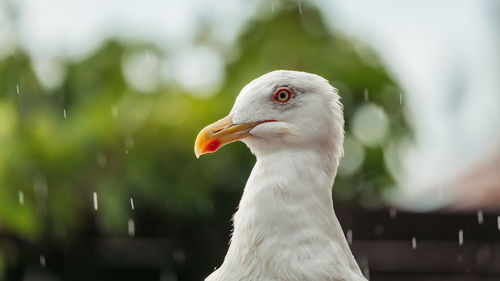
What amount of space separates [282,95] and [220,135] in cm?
11

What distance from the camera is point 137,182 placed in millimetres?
2492

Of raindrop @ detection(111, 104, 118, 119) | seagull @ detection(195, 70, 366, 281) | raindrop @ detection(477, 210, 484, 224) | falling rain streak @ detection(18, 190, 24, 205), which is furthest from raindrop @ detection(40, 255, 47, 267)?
seagull @ detection(195, 70, 366, 281)

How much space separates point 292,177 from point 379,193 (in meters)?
1.60

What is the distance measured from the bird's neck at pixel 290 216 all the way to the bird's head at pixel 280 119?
2 cm

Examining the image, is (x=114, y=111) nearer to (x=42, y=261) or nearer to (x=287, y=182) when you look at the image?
(x=42, y=261)

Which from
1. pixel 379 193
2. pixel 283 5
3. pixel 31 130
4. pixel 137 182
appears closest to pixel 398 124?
pixel 379 193

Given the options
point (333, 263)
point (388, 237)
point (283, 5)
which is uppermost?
point (283, 5)

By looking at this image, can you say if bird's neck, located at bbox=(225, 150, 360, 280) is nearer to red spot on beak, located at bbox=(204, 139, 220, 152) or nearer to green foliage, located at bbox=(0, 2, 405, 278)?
red spot on beak, located at bbox=(204, 139, 220, 152)

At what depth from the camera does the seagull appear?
0.96 metres

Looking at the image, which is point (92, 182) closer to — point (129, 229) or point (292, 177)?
point (129, 229)

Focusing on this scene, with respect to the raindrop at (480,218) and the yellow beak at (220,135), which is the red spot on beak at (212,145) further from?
the raindrop at (480,218)

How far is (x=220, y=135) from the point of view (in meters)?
1.03

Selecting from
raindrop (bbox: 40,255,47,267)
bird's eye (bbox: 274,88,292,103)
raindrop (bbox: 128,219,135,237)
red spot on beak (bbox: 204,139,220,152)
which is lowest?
raindrop (bbox: 40,255,47,267)

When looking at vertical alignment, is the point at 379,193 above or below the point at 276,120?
below
